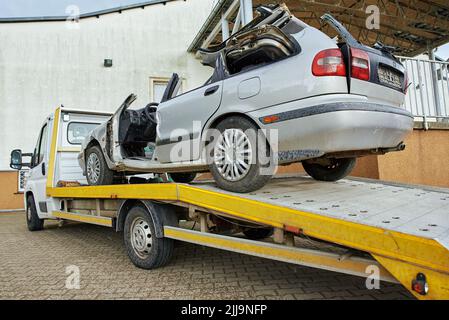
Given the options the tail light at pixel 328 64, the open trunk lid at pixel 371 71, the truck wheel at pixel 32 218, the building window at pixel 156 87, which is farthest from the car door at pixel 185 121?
the building window at pixel 156 87

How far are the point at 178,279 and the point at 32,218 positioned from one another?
4910mm

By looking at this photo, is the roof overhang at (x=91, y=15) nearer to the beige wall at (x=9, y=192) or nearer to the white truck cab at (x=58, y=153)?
the beige wall at (x=9, y=192)

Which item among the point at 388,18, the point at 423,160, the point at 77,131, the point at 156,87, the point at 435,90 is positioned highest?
the point at 388,18

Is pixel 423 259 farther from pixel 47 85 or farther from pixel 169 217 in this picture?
pixel 47 85

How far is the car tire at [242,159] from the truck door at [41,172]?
4265 mm

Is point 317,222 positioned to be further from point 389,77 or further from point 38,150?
point 38,150

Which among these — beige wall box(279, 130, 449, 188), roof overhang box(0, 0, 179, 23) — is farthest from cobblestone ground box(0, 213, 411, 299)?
roof overhang box(0, 0, 179, 23)

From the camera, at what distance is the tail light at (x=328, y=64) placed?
246 cm

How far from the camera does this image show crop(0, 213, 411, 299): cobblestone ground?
2.83 m

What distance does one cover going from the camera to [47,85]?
1180 cm

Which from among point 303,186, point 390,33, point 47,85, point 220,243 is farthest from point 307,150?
point 47,85

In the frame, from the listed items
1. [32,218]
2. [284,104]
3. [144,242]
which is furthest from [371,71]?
[32,218]

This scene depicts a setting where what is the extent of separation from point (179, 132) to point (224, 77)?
80cm

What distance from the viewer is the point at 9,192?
11.6 metres
